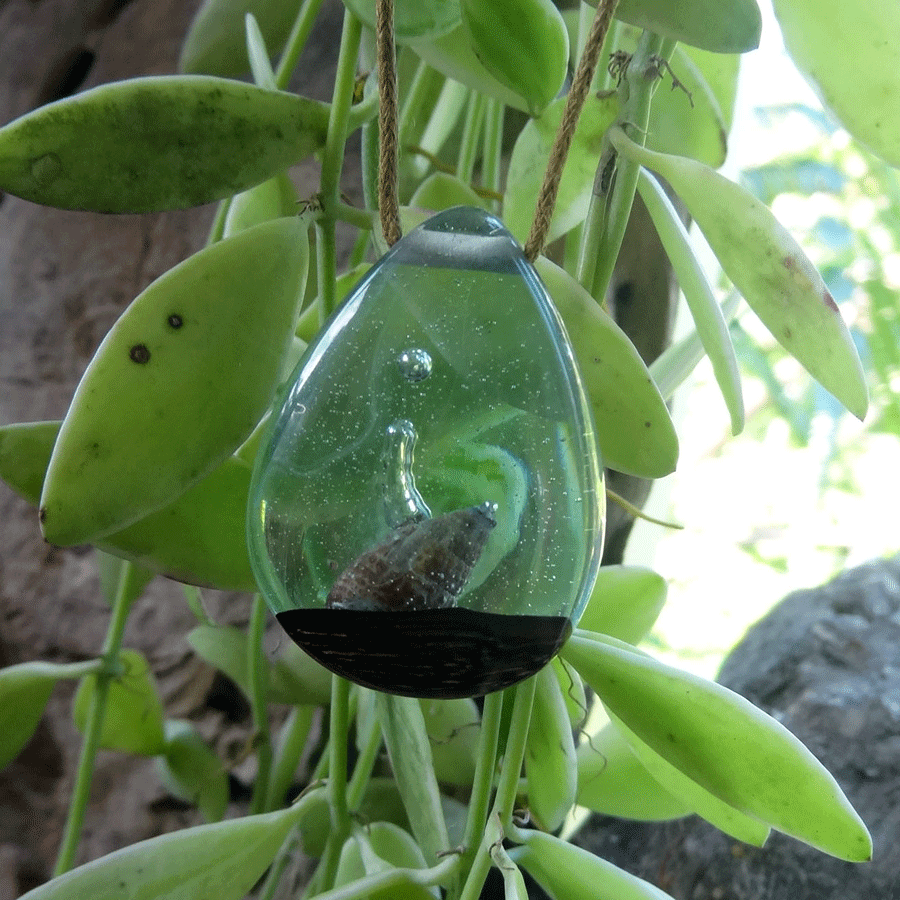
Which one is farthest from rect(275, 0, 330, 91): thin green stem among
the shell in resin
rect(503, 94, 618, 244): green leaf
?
the shell in resin

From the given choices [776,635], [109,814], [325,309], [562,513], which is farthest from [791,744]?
[109,814]

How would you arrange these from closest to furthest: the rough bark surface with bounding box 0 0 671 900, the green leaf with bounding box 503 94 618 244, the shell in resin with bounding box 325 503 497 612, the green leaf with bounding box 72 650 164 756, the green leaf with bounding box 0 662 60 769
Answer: the shell in resin with bounding box 325 503 497 612, the green leaf with bounding box 503 94 618 244, the green leaf with bounding box 0 662 60 769, the green leaf with bounding box 72 650 164 756, the rough bark surface with bounding box 0 0 671 900

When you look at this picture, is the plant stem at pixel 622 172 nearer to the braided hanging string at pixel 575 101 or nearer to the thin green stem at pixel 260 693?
the braided hanging string at pixel 575 101

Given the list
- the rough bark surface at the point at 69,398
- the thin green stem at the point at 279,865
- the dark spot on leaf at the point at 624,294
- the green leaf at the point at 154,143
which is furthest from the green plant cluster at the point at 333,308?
the rough bark surface at the point at 69,398

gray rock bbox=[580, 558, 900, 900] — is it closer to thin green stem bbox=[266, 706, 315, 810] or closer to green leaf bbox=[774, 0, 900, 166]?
thin green stem bbox=[266, 706, 315, 810]

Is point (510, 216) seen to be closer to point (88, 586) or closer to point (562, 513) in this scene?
point (562, 513)

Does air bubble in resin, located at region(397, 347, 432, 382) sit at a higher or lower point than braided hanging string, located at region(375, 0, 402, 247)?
lower
